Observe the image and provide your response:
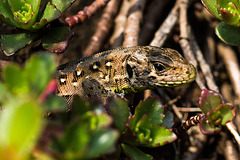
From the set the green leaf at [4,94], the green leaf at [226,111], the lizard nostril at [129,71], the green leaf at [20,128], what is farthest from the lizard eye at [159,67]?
the green leaf at [20,128]

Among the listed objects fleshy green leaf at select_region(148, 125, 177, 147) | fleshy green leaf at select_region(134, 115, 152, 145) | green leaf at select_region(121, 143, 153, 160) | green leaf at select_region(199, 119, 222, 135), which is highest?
fleshy green leaf at select_region(134, 115, 152, 145)

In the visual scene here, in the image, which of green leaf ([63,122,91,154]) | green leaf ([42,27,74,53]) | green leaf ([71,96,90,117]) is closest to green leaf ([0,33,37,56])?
green leaf ([42,27,74,53])

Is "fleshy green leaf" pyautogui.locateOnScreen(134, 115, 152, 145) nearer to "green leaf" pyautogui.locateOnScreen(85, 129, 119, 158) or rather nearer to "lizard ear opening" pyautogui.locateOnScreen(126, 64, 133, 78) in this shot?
"green leaf" pyautogui.locateOnScreen(85, 129, 119, 158)

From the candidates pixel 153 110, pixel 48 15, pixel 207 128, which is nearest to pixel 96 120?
pixel 153 110

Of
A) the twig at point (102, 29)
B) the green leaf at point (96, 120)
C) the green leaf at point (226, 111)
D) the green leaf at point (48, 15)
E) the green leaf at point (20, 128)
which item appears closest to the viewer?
the green leaf at point (20, 128)

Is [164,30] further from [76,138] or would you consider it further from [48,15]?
[76,138]

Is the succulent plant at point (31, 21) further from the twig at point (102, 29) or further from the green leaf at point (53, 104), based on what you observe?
the green leaf at point (53, 104)
